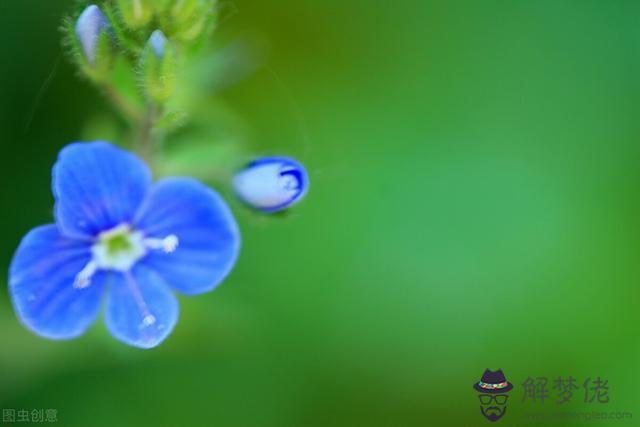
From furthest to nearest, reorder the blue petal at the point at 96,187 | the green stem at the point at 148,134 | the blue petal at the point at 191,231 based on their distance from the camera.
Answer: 1. the green stem at the point at 148,134
2. the blue petal at the point at 191,231
3. the blue petal at the point at 96,187

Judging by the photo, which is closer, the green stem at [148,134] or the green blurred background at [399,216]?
the green stem at [148,134]

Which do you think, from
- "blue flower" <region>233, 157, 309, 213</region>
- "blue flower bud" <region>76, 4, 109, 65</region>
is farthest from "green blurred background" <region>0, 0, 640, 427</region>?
"blue flower bud" <region>76, 4, 109, 65</region>

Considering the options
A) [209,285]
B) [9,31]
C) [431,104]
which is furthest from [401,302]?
[9,31]

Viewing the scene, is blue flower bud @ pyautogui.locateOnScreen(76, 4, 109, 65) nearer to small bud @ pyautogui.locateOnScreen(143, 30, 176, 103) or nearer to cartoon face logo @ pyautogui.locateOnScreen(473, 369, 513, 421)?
small bud @ pyautogui.locateOnScreen(143, 30, 176, 103)

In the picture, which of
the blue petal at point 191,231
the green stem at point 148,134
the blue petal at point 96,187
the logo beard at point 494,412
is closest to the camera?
the blue petal at point 96,187

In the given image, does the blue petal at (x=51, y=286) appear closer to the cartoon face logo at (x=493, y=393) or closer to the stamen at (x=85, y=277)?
the stamen at (x=85, y=277)

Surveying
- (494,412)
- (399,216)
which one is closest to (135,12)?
(399,216)

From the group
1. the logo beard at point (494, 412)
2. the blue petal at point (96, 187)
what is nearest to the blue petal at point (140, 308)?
the blue petal at point (96, 187)
